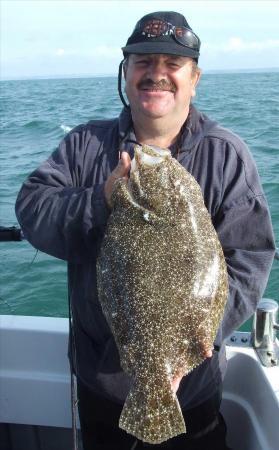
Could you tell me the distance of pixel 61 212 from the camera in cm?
254

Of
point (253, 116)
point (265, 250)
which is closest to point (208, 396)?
point (265, 250)

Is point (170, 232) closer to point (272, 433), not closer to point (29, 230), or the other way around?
point (29, 230)

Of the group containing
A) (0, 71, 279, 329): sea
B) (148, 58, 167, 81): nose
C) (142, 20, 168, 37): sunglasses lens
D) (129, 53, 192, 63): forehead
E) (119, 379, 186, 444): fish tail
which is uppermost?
(142, 20, 168, 37): sunglasses lens

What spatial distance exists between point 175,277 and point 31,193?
971 mm

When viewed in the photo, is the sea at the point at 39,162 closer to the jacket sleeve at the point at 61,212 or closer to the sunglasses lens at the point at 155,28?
the jacket sleeve at the point at 61,212

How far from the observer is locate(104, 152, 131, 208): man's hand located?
2.31 m

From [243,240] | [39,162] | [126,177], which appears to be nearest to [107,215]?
[126,177]

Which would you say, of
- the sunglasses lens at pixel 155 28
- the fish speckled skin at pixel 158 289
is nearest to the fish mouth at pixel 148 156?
the fish speckled skin at pixel 158 289

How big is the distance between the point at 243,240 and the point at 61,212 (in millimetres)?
993

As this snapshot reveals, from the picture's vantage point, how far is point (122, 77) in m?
3.07

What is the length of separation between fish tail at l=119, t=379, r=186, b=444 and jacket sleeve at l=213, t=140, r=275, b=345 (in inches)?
21.1

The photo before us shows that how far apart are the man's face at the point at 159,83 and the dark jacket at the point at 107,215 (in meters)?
0.20

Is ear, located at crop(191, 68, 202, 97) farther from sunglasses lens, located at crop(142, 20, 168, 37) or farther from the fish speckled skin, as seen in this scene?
the fish speckled skin

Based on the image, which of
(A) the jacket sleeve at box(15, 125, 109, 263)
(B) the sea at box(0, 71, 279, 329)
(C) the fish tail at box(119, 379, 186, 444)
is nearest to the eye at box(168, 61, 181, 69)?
(A) the jacket sleeve at box(15, 125, 109, 263)
